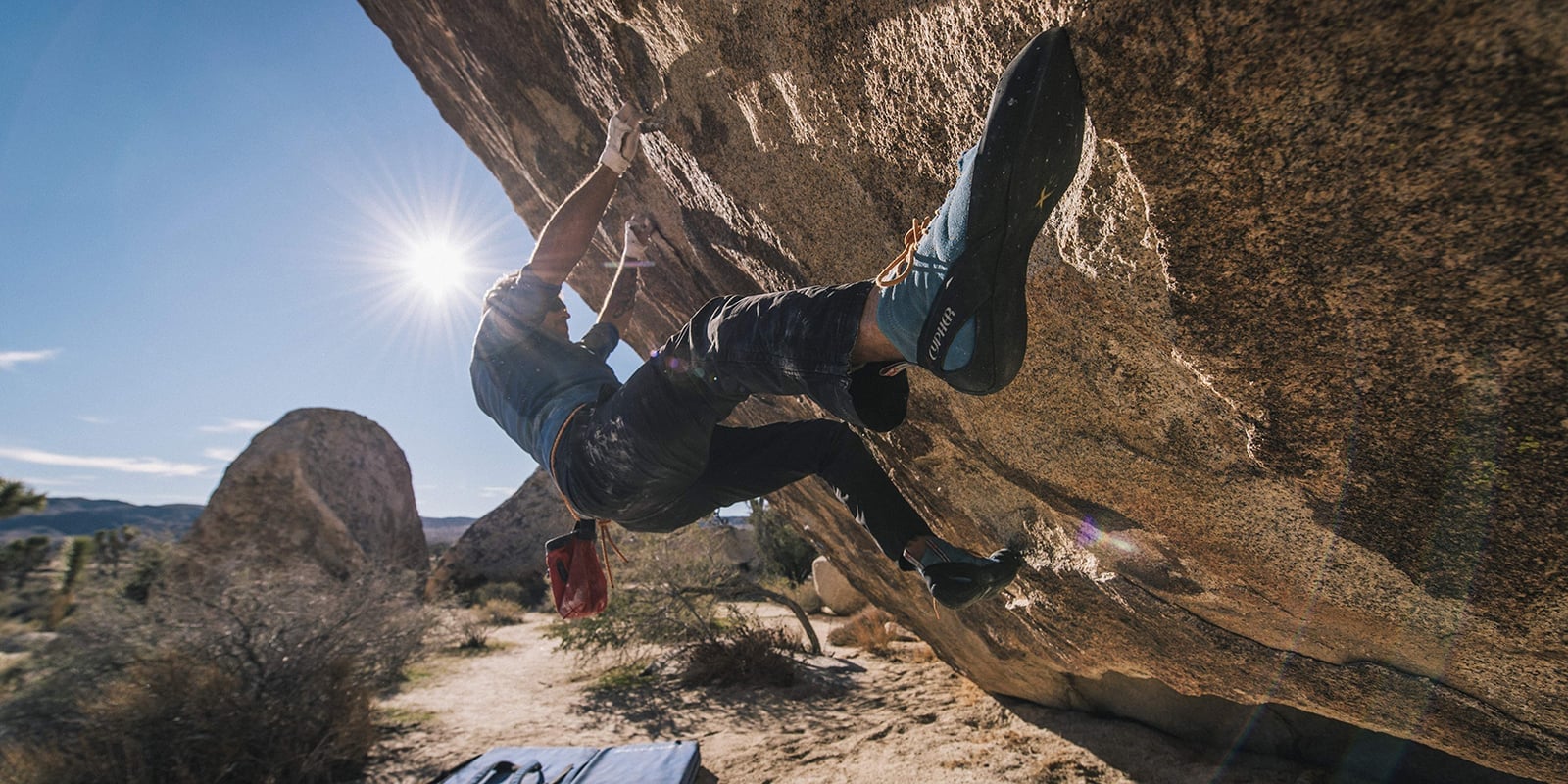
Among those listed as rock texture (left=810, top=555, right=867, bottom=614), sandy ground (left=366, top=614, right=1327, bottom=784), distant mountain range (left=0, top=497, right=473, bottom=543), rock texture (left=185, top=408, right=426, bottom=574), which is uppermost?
distant mountain range (left=0, top=497, right=473, bottom=543)

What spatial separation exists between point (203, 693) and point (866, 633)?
6.24m

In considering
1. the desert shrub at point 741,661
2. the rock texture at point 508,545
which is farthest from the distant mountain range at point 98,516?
the desert shrub at point 741,661

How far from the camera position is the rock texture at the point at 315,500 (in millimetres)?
12211

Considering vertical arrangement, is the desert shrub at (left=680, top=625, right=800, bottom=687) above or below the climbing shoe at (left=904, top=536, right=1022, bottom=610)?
below

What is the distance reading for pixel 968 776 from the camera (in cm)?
335

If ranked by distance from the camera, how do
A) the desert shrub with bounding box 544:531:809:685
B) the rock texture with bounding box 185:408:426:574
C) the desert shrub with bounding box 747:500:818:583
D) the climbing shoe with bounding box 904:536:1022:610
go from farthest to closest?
the desert shrub with bounding box 747:500:818:583 < the rock texture with bounding box 185:408:426:574 < the desert shrub with bounding box 544:531:809:685 < the climbing shoe with bounding box 904:536:1022:610

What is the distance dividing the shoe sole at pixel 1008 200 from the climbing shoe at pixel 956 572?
0.97 metres

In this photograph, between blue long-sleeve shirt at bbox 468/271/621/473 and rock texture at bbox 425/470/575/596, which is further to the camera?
rock texture at bbox 425/470/575/596

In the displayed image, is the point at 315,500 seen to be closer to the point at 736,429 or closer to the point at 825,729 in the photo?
the point at 825,729

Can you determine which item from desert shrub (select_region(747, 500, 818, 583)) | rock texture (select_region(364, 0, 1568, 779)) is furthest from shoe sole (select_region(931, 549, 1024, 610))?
desert shrub (select_region(747, 500, 818, 583))

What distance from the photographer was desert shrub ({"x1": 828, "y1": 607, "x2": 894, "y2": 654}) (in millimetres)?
7914

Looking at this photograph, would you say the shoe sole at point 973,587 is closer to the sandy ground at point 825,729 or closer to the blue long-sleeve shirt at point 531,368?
the blue long-sleeve shirt at point 531,368

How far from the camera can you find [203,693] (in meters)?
4.32

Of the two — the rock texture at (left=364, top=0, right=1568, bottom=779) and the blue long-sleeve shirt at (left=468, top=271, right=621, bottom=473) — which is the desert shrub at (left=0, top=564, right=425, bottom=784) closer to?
the blue long-sleeve shirt at (left=468, top=271, right=621, bottom=473)
